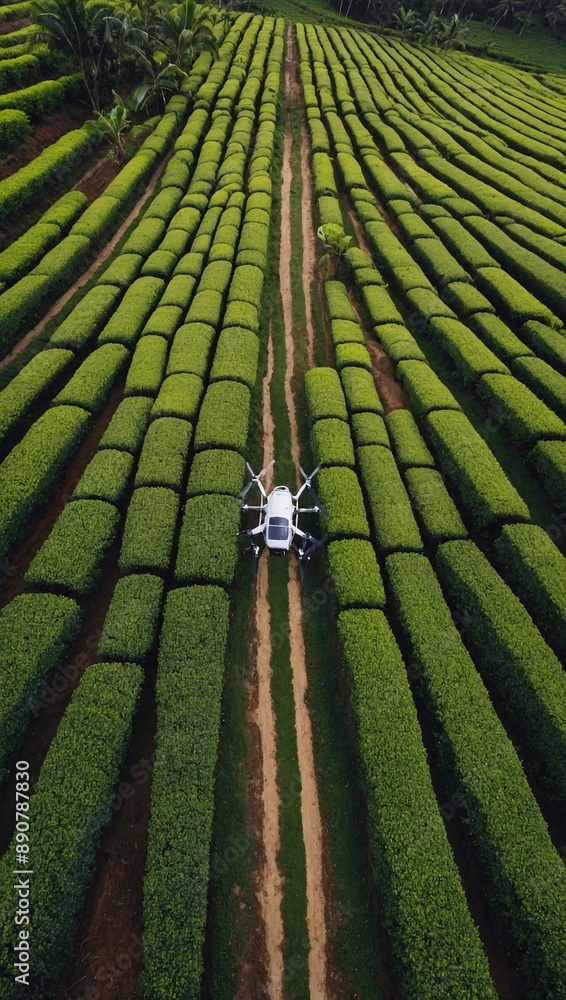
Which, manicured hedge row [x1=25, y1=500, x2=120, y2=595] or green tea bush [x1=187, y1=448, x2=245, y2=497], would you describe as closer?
manicured hedge row [x1=25, y1=500, x2=120, y2=595]

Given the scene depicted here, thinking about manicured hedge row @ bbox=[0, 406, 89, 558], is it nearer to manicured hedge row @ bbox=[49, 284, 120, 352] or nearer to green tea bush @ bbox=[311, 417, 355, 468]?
manicured hedge row @ bbox=[49, 284, 120, 352]

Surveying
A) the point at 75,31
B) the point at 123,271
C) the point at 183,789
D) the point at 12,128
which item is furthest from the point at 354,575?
the point at 75,31

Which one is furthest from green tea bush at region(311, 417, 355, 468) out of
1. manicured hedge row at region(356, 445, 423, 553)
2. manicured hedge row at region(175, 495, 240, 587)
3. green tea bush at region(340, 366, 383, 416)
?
manicured hedge row at region(175, 495, 240, 587)

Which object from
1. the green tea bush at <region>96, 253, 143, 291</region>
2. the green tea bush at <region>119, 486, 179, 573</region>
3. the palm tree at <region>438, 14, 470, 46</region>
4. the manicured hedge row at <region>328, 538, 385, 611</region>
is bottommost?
the manicured hedge row at <region>328, 538, 385, 611</region>

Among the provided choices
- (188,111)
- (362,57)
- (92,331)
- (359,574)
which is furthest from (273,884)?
(362,57)

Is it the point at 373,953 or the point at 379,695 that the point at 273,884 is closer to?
the point at 373,953
